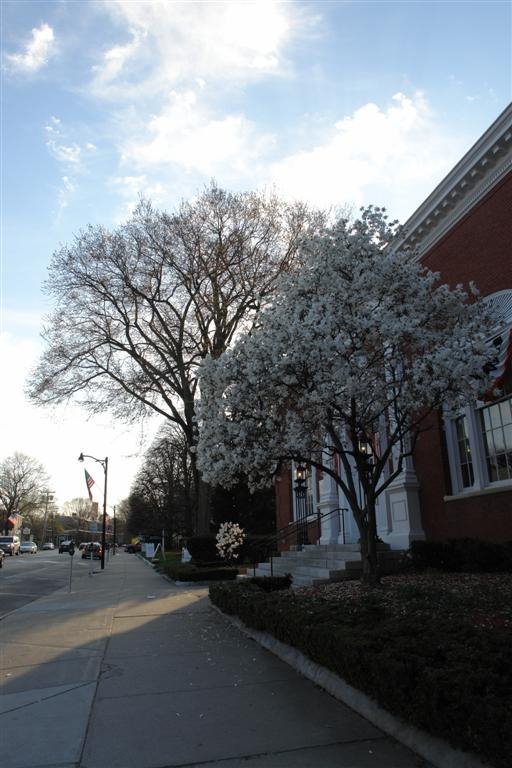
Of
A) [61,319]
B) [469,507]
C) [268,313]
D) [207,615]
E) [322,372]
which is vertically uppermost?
[61,319]

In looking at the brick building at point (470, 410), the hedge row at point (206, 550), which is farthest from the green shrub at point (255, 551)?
the brick building at point (470, 410)

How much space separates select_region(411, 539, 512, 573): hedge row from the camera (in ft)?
34.3

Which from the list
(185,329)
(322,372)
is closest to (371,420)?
(322,372)

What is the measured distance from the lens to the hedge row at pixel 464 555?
34.3ft

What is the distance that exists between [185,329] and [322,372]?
19.3 m

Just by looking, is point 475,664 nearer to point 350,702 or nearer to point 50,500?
point 350,702

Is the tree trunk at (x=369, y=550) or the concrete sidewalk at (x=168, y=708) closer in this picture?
the concrete sidewalk at (x=168, y=708)

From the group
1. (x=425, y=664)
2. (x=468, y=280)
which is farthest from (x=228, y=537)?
(x=425, y=664)

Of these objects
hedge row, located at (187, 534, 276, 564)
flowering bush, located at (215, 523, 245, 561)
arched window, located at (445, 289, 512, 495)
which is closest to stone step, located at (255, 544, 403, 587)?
flowering bush, located at (215, 523, 245, 561)

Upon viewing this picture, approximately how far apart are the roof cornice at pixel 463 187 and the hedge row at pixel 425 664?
7.75m

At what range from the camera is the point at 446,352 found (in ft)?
Result: 28.2

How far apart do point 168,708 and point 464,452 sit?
387 inches

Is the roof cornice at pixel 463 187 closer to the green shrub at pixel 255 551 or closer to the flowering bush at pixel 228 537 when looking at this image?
the flowering bush at pixel 228 537

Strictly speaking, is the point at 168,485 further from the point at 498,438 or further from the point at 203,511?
the point at 498,438
